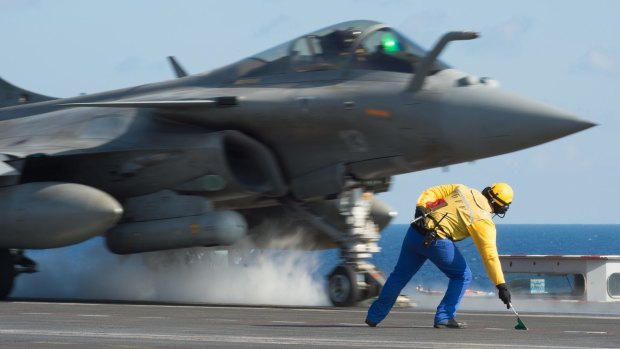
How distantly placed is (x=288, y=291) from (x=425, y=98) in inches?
187

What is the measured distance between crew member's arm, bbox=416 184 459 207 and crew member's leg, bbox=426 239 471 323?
1.29ft

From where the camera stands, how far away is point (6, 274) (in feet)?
58.9

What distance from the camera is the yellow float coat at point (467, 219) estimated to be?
10773mm

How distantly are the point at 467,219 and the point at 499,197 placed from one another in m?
0.45

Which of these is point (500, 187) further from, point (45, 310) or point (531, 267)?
point (531, 267)

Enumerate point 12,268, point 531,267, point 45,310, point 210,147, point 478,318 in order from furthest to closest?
point 531,267 < point 12,268 < point 210,147 < point 45,310 < point 478,318

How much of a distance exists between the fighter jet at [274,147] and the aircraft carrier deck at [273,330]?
1.86 m

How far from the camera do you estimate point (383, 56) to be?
52.0 feet

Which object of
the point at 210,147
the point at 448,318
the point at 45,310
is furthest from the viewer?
the point at 210,147

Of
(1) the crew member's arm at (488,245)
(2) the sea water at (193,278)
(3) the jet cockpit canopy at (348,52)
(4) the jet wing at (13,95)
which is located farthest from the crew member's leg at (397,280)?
(4) the jet wing at (13,95)

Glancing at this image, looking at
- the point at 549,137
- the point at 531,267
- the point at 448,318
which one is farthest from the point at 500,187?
the point at 531,267

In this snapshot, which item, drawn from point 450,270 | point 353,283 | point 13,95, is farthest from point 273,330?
point 13,95

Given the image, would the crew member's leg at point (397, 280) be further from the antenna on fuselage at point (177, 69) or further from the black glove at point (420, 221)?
the antenna on fuselage at point (177, 69)

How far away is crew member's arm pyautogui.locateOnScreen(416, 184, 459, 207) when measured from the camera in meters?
11.1
